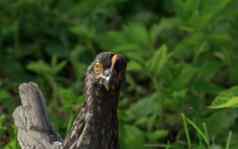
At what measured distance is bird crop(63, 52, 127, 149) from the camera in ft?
9.04

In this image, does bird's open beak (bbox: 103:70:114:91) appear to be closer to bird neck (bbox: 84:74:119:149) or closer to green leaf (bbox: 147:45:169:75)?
bird neck (bbox: 84:74:119:149)

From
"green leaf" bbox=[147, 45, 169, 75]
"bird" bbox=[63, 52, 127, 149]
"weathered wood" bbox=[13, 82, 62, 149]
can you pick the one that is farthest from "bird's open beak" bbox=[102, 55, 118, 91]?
"green leaf" bbox=[147, 45, 169, 75]

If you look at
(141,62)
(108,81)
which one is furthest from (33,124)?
(141,62)

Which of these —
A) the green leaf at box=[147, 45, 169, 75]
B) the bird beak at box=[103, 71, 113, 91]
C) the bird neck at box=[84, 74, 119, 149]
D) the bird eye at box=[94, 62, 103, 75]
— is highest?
the green leaf at box=[147, 45, 169, 75]

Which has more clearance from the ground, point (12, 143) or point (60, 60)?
point (60, 60)

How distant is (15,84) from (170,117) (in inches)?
33.6

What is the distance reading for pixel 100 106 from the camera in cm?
285

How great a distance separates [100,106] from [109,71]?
15 cm

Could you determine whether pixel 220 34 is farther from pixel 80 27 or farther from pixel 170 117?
pixel 80 27

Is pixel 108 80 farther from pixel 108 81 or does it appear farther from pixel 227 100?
pixel 227 100

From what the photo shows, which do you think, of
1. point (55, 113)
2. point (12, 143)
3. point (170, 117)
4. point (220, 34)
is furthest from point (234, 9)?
point (12, 143)

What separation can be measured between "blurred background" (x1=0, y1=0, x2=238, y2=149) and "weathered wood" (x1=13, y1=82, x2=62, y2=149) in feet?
0.24

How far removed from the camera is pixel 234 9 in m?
4.14

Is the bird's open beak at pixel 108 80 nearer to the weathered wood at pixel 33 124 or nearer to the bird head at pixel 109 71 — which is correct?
the bird head at pixel 109 71
